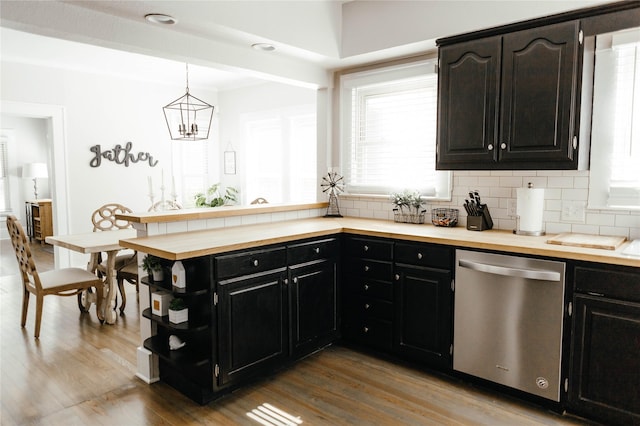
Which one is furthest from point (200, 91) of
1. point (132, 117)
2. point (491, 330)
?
point (491, 330)

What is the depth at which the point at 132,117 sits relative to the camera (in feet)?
20.6

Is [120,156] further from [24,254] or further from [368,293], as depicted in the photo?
[368,293]

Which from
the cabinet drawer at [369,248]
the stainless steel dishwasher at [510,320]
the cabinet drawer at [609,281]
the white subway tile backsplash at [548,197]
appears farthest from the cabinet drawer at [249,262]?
the cabinet drawer at [609,281]

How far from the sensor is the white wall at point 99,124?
213 inches

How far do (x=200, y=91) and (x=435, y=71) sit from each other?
466 centimetres

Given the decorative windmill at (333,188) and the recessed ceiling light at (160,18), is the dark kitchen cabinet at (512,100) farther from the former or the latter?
the recessed ceiling light at (160,18)

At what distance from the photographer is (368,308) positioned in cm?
320

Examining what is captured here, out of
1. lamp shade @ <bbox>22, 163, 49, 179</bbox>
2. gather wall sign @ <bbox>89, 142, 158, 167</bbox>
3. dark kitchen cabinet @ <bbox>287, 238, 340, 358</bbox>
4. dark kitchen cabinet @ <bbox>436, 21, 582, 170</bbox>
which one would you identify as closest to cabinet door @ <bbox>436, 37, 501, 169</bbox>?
dark kitchen cabinet @ <bbox>436, 21, 582, 170</bbox>

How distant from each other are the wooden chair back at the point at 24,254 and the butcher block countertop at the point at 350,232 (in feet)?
4.94

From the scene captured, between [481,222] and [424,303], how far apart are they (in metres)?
0.74

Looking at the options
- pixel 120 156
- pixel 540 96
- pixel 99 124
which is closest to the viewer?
pixel 540 96

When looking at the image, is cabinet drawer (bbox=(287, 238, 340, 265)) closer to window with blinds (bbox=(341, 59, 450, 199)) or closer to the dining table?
window with blinds (bbox=(341, 59, 450, 199))

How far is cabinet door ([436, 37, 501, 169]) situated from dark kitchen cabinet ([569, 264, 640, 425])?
1.01 m

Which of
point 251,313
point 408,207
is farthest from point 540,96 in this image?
point 251,313
